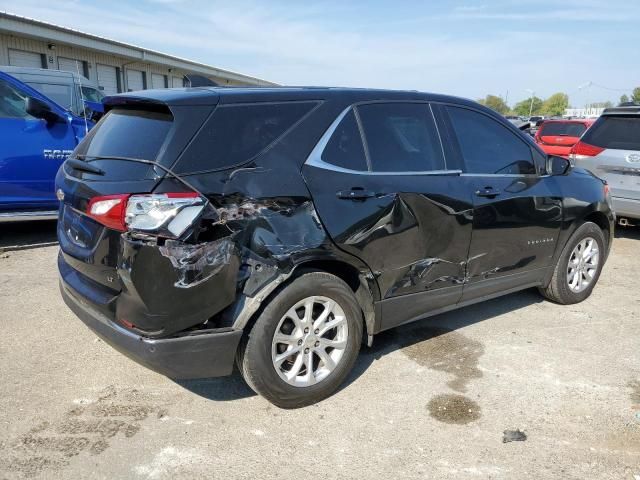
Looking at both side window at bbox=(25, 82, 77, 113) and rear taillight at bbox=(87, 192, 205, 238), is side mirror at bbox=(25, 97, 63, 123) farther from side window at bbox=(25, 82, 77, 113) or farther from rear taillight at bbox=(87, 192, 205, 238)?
rear taillight at bbox=(87, 192, 205, 238)

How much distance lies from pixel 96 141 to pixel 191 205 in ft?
3.38

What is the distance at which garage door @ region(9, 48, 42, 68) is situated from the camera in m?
17.2

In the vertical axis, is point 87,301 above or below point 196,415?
above

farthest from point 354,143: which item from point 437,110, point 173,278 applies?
point 173,278

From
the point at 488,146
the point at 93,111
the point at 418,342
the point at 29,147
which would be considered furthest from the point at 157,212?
the point at 93,111

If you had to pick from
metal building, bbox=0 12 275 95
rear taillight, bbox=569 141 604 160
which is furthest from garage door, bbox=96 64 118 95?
rear taillight, bbox=569 141 604 160

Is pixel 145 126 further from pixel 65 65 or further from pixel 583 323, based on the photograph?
pixel 65 65

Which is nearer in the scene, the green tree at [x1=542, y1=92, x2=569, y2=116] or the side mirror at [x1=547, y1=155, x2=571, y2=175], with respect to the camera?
the side mirror at [x1=547, y1=155, x2=571, y2=175]

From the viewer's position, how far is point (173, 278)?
2.67 meters

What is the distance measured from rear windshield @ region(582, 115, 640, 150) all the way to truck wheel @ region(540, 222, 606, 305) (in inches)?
106

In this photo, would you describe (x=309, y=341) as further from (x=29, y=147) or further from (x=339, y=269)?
(x=29, y=147)

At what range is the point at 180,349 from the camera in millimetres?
2742

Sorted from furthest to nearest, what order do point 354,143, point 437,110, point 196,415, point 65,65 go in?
point 65,65 < point 437,110 < point 354,143 < point 196,415

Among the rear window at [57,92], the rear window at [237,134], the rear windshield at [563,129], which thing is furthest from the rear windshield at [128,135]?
the rear windshield at [563,129]
